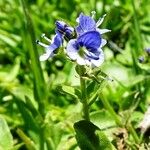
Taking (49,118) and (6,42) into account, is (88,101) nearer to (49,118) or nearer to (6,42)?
(49,118)

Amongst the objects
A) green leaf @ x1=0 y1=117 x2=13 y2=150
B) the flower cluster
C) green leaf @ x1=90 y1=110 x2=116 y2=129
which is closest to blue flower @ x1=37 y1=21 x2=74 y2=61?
the flower cluster

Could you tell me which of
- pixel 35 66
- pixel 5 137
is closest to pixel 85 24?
pixel 5 137

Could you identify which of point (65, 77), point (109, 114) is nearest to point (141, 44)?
point (65, 77)

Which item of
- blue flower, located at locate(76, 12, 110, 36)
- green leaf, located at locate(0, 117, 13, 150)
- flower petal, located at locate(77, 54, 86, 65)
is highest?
blue flower, located at locate(76, 12, 110, 36)

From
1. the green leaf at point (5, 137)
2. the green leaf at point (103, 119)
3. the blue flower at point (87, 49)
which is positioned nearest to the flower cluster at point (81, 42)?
the blue flower at point (87, 49)

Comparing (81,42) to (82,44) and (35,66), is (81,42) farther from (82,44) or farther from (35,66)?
(35,66)

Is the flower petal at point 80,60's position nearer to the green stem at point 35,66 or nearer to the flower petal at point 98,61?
the flower petal at point 98,61

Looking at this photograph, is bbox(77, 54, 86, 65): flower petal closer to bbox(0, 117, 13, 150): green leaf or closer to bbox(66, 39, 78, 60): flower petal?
bbox(66, 39, 78, 60): flower petal
